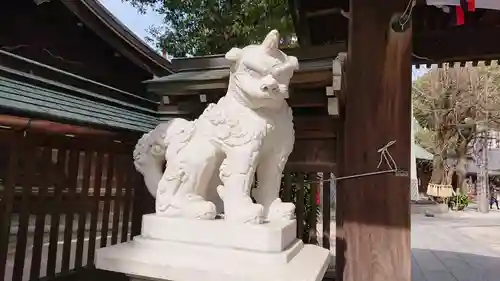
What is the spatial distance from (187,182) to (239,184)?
33 centimetres

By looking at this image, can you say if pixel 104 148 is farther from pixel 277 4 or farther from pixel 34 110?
pixel 277 4

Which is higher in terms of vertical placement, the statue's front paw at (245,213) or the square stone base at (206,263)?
the statue's front paw at (245,213)

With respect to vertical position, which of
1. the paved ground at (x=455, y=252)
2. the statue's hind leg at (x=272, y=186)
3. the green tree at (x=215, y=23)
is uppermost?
the green tree at (x=215, y=23)

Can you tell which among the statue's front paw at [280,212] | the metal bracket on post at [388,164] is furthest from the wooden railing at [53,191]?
the metal bracket on post at [388,164]

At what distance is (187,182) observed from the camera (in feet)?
6.88

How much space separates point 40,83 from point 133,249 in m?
1.57

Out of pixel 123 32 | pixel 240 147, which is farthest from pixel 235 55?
pixel 123 32

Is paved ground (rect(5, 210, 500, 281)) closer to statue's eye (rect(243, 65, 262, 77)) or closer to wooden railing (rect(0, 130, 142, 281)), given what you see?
Answer: wooden railing (rect(0, 130, 142, 281))

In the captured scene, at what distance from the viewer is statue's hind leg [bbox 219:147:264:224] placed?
1.89 meters

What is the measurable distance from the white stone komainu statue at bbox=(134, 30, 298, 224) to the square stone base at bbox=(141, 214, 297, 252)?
5cm

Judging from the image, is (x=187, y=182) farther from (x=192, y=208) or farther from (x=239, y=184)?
(x=239, y=184)

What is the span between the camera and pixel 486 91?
636 inches

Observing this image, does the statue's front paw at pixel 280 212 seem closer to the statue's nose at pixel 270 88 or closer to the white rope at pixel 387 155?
the statue's nose at pixel 270 88

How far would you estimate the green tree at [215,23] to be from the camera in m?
7.17
